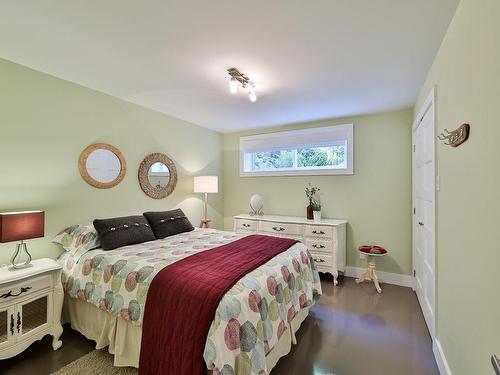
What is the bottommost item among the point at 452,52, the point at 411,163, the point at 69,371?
the point at 69,371

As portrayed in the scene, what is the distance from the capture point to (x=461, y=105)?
1.41 m

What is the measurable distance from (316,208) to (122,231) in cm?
268

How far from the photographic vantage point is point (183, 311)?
1502 millimetres

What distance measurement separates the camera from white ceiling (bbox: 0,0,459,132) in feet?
5.04

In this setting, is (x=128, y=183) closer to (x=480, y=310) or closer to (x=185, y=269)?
(x=185, y=269)

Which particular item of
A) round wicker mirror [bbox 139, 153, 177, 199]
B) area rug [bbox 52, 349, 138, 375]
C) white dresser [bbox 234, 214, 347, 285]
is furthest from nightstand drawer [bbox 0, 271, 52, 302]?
white dresser [bbox 234, 214, 347, 285]

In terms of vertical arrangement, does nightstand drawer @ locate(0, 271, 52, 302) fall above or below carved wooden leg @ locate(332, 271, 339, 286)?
above

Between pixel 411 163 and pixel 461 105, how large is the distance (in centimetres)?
215

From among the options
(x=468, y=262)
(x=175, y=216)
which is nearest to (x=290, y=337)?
(x=468, y=262)

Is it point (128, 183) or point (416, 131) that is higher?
point (416, 131)

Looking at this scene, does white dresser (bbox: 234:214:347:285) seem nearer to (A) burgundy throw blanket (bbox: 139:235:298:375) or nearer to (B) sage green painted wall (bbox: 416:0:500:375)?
(B) sage green painted wall (bbox: 416:0:500:375)

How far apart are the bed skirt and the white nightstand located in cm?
19

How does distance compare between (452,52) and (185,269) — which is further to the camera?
(185,269)

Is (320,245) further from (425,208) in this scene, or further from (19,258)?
(19,258)
